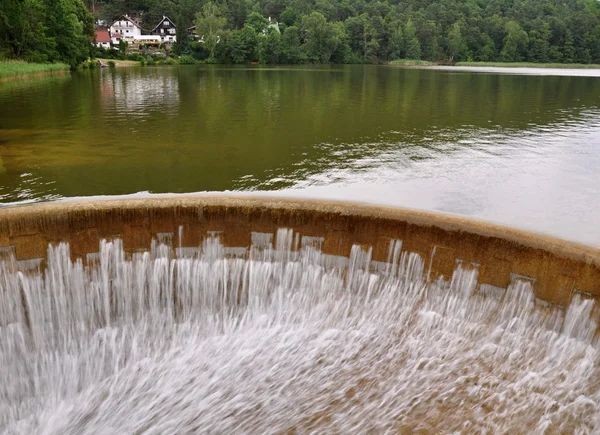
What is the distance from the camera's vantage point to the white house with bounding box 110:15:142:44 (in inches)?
5108

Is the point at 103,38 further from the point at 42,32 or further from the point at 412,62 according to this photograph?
the point at 412,62

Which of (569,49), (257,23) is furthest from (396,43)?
(569,49)

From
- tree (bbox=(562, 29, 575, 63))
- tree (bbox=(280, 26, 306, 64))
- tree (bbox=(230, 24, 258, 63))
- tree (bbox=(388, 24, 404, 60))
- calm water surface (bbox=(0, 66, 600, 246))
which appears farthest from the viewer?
tree (bbox=(388, 24, 404, 60))

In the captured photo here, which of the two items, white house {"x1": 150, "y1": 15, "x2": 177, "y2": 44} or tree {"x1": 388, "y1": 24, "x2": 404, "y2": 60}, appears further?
white house {"x1": 150, "y1": 15, "x2": 177, "y2": 44}

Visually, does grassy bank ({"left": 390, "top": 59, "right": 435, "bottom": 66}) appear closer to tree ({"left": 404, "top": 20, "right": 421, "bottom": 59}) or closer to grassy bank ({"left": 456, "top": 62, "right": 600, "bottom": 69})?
tree ({"left": 404, "top": 20, "right": 421, "bottom": 59})

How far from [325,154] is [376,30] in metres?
117

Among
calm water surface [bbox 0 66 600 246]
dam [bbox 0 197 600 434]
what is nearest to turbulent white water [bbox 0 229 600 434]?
dam [bbox 0 197 600 434]

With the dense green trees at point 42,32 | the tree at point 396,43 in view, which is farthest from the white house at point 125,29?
the dense green trees at point 42,32

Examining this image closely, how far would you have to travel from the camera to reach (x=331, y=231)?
938cm

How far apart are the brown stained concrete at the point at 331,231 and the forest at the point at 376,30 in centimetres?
7593

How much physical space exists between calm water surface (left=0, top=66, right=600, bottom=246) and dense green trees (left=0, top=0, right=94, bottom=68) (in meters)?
30.4

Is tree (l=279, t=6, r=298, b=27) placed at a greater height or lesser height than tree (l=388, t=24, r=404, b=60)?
greater

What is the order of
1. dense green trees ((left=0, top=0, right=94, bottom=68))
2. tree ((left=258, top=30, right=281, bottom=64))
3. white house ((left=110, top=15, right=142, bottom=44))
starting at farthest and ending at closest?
white house ((left=110, top=15, right=142, bottom=44)) < tree ((left=258, top=30, right=281, bottom=64)) < dense green trees ((left=0, top=0, right=94, bottom=68))

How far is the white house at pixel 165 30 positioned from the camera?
131250 millimetres
